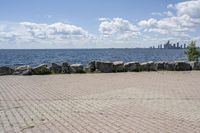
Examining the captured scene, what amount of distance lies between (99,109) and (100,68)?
34.0 ft

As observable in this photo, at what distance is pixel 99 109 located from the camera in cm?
795

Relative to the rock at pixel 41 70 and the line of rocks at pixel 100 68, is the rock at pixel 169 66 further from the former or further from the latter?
the rock at pixel 41 70

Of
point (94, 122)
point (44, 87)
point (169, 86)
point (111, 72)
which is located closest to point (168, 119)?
point (94, 122)

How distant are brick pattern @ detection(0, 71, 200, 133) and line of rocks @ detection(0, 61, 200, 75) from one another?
4903 millimetres

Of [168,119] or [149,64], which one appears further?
[149,64]

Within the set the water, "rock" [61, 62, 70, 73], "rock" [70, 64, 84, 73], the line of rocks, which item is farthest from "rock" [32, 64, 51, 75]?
the water

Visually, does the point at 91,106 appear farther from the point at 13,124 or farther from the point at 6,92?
the point at 6,92

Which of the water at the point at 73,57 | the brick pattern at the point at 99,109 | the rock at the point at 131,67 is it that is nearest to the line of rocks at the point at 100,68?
the rock at the point at 131,67

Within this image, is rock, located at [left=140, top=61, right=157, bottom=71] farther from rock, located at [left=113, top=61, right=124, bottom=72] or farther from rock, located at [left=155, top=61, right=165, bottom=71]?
rock, located at [left=113, top=61, right=124, bottom=72]

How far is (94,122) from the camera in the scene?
669 cm

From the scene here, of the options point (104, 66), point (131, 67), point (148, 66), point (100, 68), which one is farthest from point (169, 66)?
point (100, 68)

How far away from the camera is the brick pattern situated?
250 inches

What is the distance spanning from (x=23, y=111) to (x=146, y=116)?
3080 mm

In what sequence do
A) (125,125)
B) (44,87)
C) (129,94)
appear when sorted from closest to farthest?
(125,125), (129,94), (44,87)
